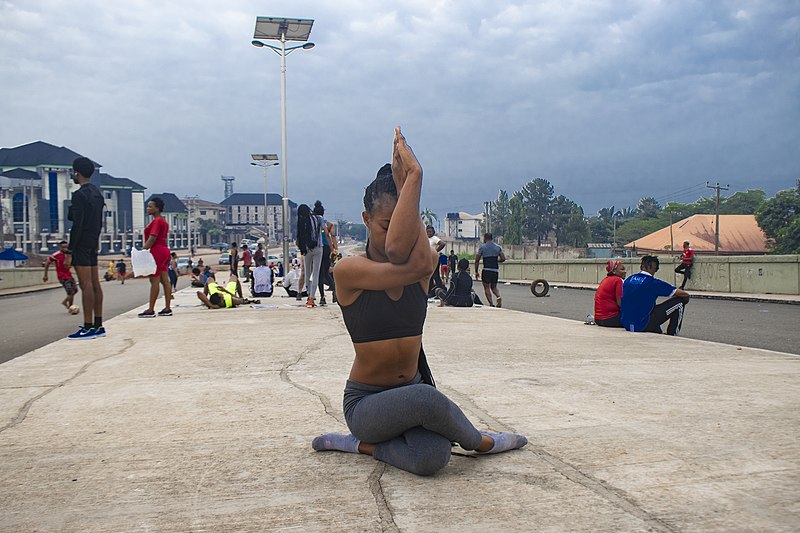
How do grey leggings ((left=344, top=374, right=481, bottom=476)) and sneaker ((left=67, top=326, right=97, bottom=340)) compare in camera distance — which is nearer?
grey leggings ((left=344, top=374, right=481, bottom=476))

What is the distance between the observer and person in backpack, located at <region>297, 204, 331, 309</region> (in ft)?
39.0

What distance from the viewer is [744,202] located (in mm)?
102750

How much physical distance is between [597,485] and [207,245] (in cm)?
16587

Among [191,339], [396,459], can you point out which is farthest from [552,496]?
[191,339]

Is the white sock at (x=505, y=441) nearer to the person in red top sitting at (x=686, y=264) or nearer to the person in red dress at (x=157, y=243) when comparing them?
the person in red dress at (x=157, y=243)

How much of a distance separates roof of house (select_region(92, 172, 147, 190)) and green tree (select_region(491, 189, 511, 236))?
68.4 meters

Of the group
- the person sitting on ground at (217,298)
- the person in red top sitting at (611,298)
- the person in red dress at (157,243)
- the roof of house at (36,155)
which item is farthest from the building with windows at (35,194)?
the person in red top sitting at (611,298)

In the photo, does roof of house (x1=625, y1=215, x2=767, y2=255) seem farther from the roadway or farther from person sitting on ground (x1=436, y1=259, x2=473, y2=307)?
person sitting on ground (x1=436, y1=259, x2=473, y2=307)

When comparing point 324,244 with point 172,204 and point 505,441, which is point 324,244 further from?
point 172,204

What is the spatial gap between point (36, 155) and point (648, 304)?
119 m

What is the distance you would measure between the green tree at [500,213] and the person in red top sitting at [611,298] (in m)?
125

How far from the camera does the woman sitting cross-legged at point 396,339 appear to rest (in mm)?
3025

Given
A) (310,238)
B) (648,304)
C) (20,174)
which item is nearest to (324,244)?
(310,238)

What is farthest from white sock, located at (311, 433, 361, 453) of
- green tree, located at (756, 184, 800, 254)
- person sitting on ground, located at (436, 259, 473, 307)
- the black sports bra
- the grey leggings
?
green tree, located at (756, 184, 800, 254)
